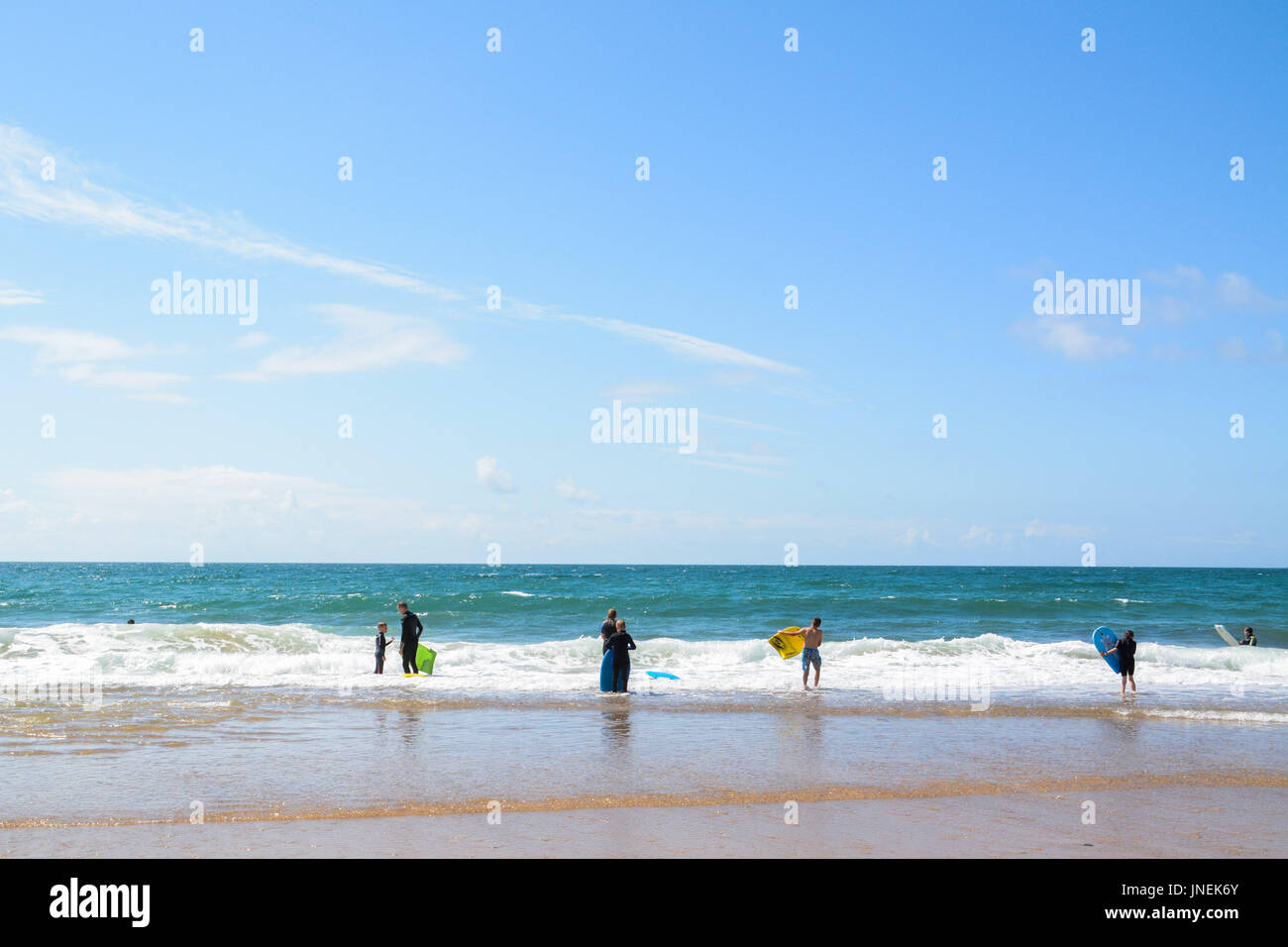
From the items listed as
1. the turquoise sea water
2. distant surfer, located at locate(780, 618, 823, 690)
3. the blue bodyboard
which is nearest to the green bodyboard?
the blue bodyboard

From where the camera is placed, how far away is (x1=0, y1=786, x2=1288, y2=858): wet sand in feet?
25.0

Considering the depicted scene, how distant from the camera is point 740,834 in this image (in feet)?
26.8

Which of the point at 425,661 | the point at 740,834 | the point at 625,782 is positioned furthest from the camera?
the point at 425,661

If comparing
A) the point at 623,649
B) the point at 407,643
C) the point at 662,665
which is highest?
the point at 623,649

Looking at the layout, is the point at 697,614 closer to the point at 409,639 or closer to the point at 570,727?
the point at 409,639

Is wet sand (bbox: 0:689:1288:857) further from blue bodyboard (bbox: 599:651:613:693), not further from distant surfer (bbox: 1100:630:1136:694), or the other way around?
distant surfer (bbox: 1100:630:1136:694)

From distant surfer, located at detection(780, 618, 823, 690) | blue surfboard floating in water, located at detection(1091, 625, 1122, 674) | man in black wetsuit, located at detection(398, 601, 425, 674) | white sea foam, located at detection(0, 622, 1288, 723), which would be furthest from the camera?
man in black wetsuit, located at detection(398, 601, 425, 674)

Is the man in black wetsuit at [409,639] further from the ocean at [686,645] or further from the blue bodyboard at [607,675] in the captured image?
the blue bodyboard at [607,675]

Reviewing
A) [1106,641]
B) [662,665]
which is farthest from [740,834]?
[662,665]

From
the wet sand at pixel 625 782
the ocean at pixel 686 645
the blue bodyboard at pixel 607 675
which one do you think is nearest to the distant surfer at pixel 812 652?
the ocean at pixel 686 645

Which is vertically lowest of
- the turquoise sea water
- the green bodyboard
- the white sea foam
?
the turquoise sea water

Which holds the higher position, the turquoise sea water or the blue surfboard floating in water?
the blue surfboard floating in water
